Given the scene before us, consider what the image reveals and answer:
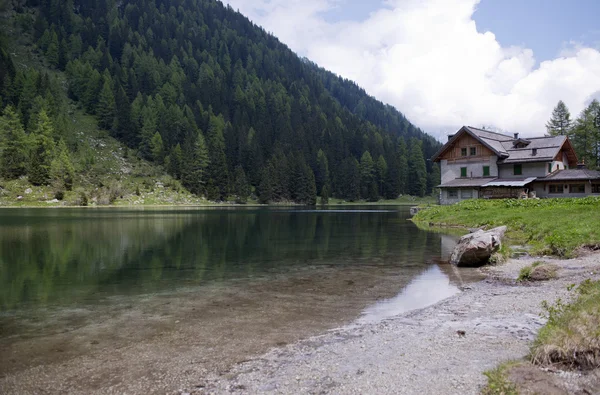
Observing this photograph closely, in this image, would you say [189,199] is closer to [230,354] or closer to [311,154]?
[311,154]

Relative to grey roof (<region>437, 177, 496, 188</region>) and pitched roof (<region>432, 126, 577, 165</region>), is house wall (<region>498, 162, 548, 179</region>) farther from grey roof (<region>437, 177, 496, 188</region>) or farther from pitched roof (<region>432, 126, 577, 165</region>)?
grey roof (<region>437, 177, 496, 188</region>)

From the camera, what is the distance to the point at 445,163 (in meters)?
75.4

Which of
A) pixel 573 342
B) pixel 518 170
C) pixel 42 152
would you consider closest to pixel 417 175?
pixel 518 170

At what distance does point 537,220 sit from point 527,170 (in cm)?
3734

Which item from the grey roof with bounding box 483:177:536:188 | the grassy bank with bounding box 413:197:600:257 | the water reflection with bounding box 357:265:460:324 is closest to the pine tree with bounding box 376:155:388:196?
the grey roof with bounding box 483:177:536:188

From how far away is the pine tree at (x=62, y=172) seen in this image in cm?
11425

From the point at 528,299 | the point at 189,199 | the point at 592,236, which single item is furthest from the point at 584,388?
the point at 189,199

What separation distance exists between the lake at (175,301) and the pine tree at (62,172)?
310ft

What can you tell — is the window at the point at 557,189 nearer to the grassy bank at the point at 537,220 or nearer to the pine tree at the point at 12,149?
the grassy bank at the point at 537,220

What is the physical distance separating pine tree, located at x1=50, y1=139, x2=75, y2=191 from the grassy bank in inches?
3899

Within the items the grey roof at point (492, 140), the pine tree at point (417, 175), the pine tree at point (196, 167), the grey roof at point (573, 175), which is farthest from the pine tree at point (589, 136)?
the pine tree at point (196, 167)

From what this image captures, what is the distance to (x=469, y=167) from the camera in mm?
72312

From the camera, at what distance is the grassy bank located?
2330cm

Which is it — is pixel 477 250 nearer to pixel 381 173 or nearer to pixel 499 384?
pixel 499 384
